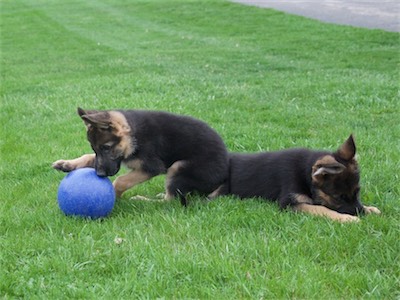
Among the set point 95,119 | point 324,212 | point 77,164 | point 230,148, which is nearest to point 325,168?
point 324,212

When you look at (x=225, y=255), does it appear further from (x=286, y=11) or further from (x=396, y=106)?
(x=286, y=11)

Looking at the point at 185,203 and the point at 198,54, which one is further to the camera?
the point at 198,54

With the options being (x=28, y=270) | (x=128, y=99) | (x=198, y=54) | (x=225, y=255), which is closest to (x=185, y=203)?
(x=225, y=255)

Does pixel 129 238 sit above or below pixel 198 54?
above

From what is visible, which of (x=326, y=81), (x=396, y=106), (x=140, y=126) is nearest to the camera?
(x=140, y=126)

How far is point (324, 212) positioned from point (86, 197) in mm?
2165

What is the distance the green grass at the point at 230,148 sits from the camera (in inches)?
158

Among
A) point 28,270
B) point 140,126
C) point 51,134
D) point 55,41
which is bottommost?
point 55,41

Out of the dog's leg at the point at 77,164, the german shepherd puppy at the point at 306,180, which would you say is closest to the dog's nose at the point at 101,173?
the dog's leg at the point at 77,164

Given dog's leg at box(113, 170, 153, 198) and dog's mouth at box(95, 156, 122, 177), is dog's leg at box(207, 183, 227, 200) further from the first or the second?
dog's mouth at box(95, 156, 122, 177)

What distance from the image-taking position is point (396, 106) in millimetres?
9367

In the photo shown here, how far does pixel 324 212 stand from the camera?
5.14m

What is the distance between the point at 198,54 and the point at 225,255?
13.5 m

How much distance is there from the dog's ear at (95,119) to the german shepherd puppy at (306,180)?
4.57 ft
